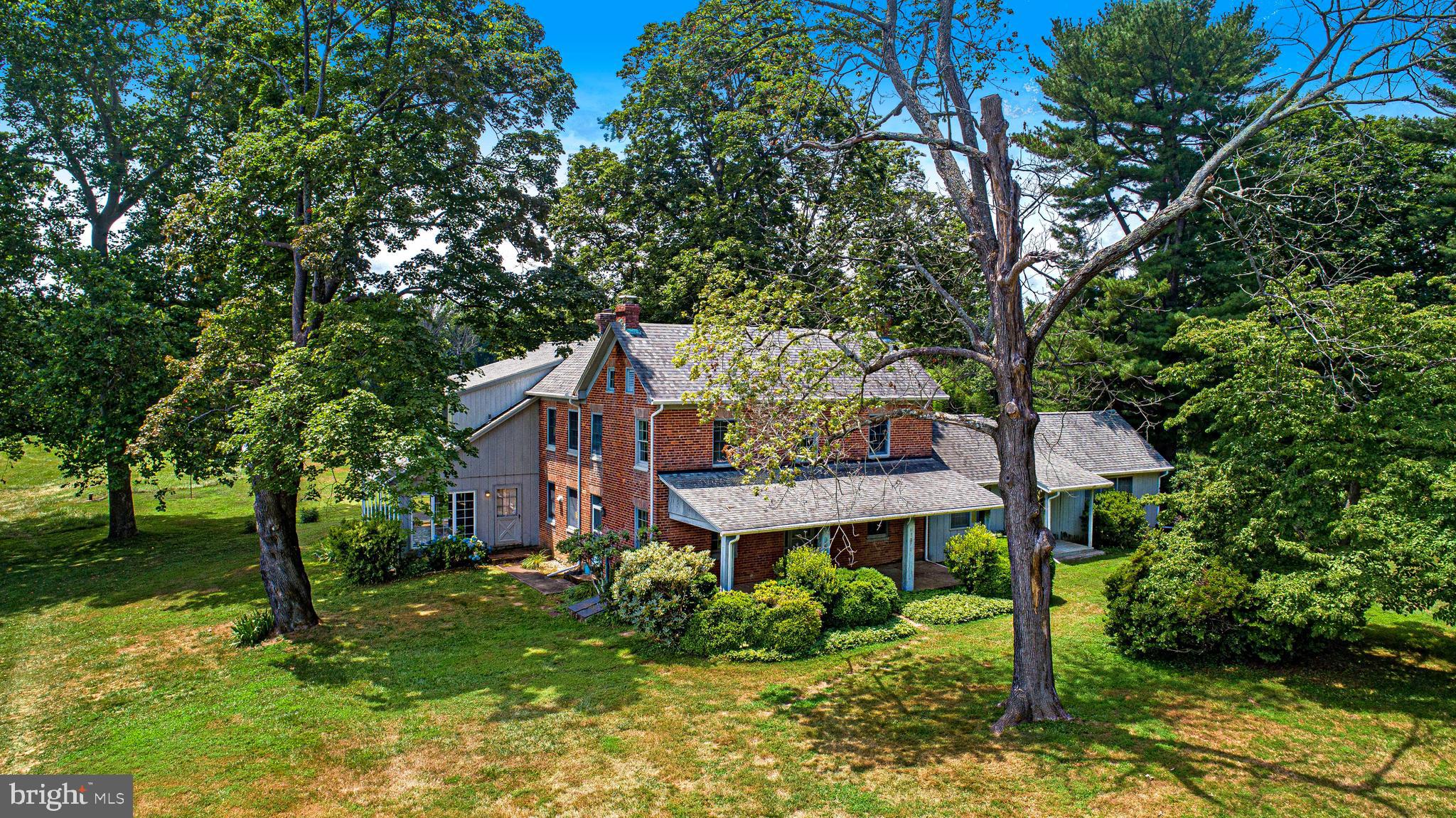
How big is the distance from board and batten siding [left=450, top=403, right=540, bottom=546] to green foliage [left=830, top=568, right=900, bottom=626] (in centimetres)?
1182

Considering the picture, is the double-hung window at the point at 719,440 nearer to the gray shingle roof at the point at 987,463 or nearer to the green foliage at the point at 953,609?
the green foliage at the point at 953,609

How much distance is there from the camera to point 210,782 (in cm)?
938

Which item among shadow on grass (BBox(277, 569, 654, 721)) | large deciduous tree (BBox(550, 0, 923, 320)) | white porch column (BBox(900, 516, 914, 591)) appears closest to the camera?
shadow on grass (BBox(277, 569, 654, 721))

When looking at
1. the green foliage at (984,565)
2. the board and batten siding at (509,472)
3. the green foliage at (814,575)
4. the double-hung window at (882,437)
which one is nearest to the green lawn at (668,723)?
the green foliage at (984,565)

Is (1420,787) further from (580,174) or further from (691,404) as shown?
(580,174)

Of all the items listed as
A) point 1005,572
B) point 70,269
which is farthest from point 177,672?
point 1005,572

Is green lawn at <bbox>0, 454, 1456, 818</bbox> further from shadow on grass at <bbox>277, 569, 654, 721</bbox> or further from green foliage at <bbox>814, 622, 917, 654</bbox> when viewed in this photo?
green foliage at <bbox>814, 622, 917, 654</bbox>

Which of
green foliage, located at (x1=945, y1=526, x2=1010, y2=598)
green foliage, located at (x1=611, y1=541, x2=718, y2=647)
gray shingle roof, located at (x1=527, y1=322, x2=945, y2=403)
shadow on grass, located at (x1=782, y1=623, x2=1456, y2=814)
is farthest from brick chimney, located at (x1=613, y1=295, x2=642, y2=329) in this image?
green foliage, located at (x1=945, y1=526, x2=1010, y2=598)

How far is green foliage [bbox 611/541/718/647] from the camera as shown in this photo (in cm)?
1526

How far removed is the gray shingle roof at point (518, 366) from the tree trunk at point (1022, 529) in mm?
16050

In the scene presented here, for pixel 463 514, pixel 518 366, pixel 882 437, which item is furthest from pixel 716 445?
pixel 518 366

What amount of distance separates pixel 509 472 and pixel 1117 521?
20.1 m

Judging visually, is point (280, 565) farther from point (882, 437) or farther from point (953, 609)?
point (882, 437)

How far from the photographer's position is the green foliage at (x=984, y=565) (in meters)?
18.1
